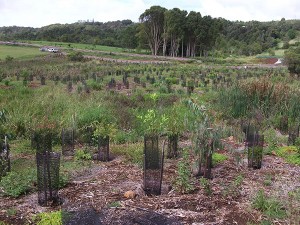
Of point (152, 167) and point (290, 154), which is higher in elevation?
point (152, 167)

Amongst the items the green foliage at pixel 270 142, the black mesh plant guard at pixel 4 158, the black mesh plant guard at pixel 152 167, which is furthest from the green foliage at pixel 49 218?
the green foliage at pixel 270 142

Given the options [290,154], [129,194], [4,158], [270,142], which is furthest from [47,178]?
[270,142]

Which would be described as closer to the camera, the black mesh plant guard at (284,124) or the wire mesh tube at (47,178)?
the wire mesh tube at (47,178)

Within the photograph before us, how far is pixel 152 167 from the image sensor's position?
17.7ft

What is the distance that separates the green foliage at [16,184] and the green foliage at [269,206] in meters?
3.07

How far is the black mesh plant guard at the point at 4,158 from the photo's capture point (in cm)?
567

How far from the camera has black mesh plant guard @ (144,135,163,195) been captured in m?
5.18

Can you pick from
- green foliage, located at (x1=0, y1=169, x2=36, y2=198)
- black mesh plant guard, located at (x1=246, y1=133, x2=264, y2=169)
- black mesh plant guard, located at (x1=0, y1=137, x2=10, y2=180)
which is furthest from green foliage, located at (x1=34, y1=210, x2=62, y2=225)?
black mesh plant guard, located at (x1=246, y1=133, x2=264, y2=169)

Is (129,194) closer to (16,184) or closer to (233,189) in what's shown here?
(233,189)

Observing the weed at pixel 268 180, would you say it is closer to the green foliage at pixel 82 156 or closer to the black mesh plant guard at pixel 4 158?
the green foliage at pixel 82 156

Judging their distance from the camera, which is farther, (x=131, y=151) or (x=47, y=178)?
(x=131, y=151)

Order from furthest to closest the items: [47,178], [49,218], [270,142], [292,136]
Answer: [292,136]
[270,142]
[47,178]
[49,218]

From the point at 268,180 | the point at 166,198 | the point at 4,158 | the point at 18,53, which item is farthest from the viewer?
the point at 18,53

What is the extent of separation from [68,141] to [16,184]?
2.19 meters
